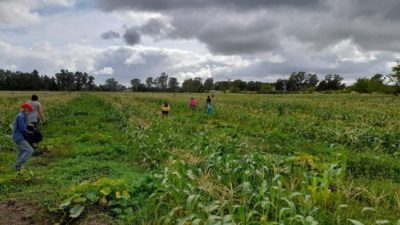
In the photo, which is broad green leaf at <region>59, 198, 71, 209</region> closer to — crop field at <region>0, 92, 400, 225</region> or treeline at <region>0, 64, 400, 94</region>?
crop field at <region>0, 92, 400, 225</region>

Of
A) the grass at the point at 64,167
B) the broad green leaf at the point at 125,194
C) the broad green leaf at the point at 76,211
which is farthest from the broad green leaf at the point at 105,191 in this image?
the grass at the point at 64,167

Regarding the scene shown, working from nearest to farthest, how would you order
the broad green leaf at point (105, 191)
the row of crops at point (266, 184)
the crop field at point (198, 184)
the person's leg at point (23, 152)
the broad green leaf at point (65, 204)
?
the row of crops at point (266, 184) < the crop field at point (198, 184) < the broad green leaf at point (65, 204) < the broad green leaf at point (105, 191) < the person's leg at point (23, 152)

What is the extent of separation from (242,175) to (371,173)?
13.4 feet

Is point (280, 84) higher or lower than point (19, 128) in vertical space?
lower

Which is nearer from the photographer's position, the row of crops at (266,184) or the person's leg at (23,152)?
the row of crops at (266,184)

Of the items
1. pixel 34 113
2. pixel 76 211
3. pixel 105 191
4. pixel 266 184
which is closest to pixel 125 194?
pixel 105 191

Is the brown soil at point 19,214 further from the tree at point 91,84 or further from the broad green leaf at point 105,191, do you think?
the tree at point 91,84

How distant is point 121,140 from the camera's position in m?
15.5

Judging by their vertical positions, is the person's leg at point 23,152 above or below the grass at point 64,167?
above

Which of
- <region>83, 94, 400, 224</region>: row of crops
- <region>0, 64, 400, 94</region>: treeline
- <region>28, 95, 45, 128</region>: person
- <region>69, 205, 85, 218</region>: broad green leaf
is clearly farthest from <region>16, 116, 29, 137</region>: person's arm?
<region>0, 64, 400, 94</region>: treeline

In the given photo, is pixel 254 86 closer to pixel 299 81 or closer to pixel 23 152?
pixel 299 81

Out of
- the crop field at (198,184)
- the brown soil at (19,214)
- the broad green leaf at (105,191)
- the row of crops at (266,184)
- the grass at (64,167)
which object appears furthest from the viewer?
the grass at (64,167)

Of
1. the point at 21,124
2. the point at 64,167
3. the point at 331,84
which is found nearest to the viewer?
the point at 21,124

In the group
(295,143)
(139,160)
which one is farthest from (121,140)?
(295,143)
